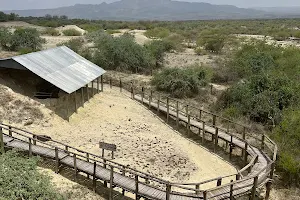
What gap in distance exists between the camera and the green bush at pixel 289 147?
15.0 meters

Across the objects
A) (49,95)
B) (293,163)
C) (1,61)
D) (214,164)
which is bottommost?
(214,164)

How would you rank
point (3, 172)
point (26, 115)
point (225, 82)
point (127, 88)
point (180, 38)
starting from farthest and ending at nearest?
point (180, 38) → point (225, 82) → point (127, 88) → point (26, 115) → point (3, 172)

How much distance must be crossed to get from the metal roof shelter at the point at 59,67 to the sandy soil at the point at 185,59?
52.1ft

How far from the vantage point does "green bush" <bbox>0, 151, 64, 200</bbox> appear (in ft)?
31.7

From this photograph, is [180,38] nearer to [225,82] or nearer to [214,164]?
[225,82]

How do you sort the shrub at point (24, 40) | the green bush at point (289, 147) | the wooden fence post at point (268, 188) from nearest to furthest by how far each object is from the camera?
the wooden fence post at point (268, 188)
the green bush at point (289, 147)
the shrub at point (24, 40)

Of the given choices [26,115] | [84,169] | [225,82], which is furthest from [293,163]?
[225,82]

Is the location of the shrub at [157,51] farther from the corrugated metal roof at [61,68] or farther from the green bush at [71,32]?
the green bush at [71,32]

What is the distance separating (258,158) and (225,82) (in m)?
17.6

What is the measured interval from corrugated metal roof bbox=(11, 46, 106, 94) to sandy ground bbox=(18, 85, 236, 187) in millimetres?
1825

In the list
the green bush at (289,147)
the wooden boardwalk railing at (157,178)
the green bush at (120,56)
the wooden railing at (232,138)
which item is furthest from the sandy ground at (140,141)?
the green bush at (120,56)

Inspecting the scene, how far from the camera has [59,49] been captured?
25.0 meters

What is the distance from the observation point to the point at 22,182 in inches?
398

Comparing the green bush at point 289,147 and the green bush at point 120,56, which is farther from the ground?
the green bush at point 120,56
